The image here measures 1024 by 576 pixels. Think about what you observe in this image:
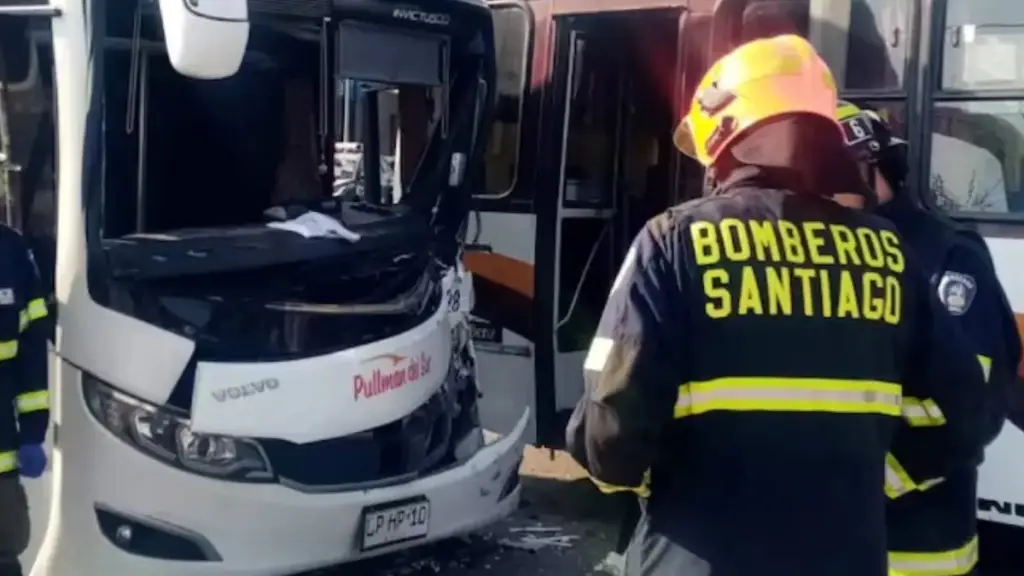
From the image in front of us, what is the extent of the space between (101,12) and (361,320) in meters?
1.33

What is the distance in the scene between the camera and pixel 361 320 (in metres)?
4.55

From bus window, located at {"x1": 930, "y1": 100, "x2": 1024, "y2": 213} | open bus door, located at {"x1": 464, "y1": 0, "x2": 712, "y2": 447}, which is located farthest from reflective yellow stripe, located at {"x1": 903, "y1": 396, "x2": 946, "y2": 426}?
open bus door, located at {"x1": 464, "y1": 0, "x2": 712, "y2": 447}

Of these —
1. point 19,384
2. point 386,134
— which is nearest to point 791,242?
point 19,384

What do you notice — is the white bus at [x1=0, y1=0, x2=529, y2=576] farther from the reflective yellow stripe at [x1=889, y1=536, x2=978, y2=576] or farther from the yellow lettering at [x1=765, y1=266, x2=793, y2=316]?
the yellow lettering at [x1=765, y1=266, x2=793, y2=316]

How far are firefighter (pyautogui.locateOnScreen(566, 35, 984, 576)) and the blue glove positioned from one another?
2.22 meters

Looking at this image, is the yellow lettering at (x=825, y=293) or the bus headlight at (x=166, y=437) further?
the bus headlight at (x=166, y=437)

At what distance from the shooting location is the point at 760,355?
2295 millimetres

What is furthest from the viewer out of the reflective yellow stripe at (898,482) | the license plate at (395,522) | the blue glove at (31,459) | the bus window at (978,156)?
the bus window at (978,156)

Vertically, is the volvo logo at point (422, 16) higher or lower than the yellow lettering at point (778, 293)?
higher

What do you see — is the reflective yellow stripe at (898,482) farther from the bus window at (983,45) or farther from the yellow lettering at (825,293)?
the bus window at (983,45)

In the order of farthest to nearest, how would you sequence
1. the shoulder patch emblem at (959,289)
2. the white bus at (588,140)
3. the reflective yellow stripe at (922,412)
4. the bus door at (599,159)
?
1. the bus door at (599,159)
2. the white bus at (588,140)
3. the shoulder patch emblem at (959,289)
4. the reflective yellow stripe at (922,412)

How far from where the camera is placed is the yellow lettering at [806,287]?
2318mm

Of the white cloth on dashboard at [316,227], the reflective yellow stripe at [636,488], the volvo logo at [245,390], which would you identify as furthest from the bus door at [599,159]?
the reflective yellow stripe at [636,488]

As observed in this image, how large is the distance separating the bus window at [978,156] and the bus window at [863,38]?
0.27 m
